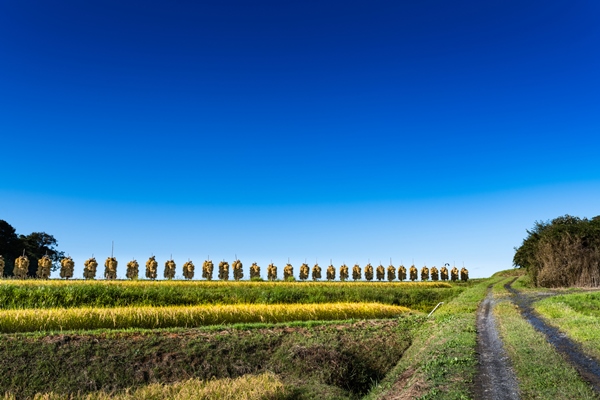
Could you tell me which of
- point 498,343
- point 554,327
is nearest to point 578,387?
point 498,343

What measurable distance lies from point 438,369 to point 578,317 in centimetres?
1134

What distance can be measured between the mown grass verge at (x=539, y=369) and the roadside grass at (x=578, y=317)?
113cm

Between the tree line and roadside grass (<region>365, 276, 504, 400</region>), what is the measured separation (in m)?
27.4

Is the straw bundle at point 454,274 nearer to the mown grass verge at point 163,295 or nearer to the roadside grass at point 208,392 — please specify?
the mown grass verge at point 163,295

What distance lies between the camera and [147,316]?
874 inches

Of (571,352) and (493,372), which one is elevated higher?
(571,352)

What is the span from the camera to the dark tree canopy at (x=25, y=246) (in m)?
70.2

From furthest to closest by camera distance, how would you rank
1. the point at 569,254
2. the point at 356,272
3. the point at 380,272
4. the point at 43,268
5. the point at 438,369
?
the point at 380,272 → the point at 356,272 → the point at 43,268 → the point at 569,254 → the point at 438,369

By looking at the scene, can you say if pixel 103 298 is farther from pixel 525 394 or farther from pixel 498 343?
pixel 525 394

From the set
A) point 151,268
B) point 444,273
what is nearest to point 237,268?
point 151,268

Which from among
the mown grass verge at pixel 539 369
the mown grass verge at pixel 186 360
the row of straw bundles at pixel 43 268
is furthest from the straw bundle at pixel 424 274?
the mown grass verge at pixel 186 360

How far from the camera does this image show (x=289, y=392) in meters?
13.0

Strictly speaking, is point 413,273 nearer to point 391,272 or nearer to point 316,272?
point 391,272

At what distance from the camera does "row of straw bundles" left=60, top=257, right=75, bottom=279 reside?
185 ft
